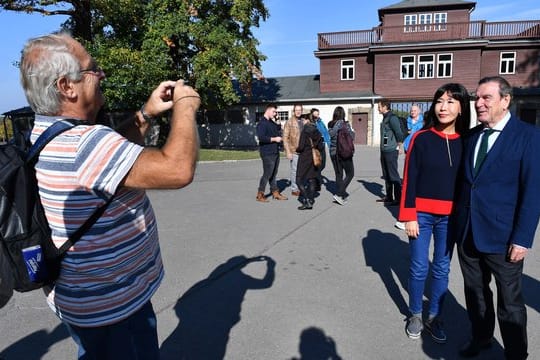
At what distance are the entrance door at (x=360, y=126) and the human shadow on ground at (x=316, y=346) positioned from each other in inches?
980

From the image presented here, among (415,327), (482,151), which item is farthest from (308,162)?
(482,151)

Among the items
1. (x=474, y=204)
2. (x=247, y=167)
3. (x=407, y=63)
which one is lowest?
(x=247, y=167)

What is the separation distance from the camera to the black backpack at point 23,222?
132 cm

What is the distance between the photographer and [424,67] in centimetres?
2616

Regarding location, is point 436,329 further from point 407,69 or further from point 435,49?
point 435,49

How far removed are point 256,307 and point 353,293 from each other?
980 millimetres

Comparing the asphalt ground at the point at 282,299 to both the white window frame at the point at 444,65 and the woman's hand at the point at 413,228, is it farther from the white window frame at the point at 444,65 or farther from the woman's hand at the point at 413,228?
the white window frame at the point at 444,65

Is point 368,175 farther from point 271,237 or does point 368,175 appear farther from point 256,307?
point 256,307

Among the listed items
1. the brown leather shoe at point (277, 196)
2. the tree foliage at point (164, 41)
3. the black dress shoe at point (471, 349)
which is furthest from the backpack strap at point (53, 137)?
the tree foliage at point (164, 41)

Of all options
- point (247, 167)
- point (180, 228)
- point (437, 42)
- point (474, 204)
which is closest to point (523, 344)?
point (474, 204)

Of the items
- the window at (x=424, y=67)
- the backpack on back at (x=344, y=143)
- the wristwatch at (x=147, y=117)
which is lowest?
the backpack on back at (x=344, y=143)

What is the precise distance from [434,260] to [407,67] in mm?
25982

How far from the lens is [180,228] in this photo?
20.6ft

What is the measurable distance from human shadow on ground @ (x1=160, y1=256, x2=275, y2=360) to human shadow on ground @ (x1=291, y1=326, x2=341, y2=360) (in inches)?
23.3
